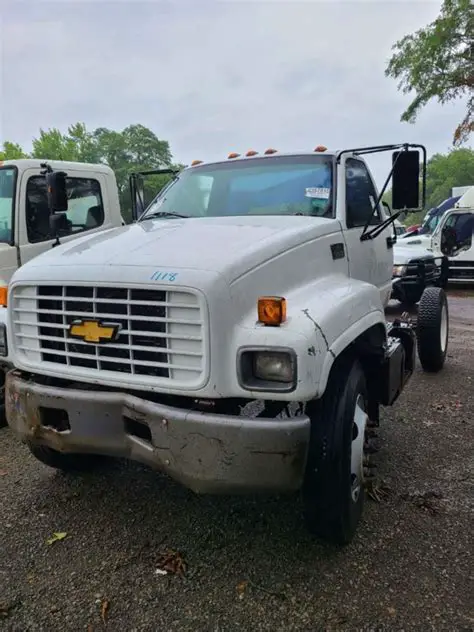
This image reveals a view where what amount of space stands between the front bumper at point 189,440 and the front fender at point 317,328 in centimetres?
22

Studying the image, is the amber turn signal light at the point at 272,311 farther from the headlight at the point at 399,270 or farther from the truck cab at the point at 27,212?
the headlight at the point at 399,270

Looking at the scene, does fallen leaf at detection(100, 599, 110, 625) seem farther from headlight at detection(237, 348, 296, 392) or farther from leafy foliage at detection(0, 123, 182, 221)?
leafy foliage at detection(0, 123, 182, 221)

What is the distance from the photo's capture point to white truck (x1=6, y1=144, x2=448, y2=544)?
7.98 ft

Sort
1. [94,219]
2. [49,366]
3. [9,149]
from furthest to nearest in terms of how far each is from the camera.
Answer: [9,149], [94,219], [49,366]

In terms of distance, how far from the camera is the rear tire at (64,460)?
355cm

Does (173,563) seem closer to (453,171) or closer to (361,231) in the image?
(361,231)

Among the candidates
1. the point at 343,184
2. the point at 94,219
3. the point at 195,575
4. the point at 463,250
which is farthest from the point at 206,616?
the point at 463,250

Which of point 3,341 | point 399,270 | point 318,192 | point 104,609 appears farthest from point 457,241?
point 104,609

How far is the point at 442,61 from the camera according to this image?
21375 mm

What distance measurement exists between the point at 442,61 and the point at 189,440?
76.0 ft

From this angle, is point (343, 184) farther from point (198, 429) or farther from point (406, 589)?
point (406, 589)

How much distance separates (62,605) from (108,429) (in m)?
0.83

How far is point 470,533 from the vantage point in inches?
120

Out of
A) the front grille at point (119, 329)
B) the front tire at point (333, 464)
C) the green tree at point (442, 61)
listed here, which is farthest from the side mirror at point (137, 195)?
the green tree at point (442, 61)
